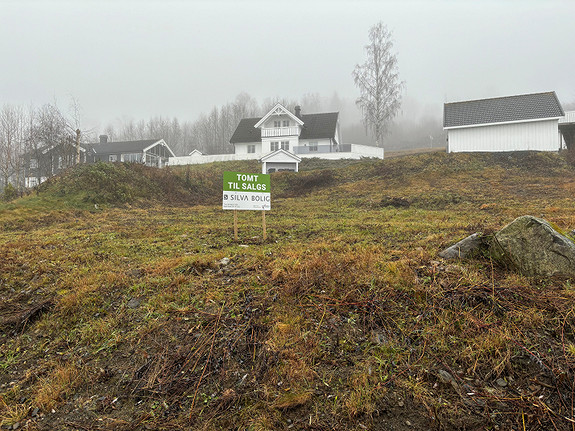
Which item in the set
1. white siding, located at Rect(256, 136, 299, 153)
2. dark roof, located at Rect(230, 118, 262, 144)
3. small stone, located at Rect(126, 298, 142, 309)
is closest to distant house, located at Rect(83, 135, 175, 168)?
dark roof, located at Rect(230, 118, 262, 144)

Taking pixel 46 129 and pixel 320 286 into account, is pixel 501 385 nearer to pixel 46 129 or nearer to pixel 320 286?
pixel 320 286

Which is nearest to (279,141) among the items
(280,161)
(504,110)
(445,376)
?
(280,161)

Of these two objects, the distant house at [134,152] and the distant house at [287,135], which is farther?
the distant house at [134,152]

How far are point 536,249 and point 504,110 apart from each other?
30.3m

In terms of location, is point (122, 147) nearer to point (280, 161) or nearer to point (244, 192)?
point (280, 161)

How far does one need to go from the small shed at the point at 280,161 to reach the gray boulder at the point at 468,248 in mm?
25842

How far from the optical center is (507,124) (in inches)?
1067

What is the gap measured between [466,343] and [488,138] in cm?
3046

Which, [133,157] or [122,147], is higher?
[122,147]

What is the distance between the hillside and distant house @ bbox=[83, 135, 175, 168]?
149 feet

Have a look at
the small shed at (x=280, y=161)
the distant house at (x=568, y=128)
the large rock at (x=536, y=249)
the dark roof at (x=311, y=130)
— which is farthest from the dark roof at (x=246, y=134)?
the large rock at (x=536, y=249)

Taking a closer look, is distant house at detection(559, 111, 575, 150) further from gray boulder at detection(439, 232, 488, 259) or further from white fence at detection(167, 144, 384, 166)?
gray boulder at detection(439, 232, 488, 259)

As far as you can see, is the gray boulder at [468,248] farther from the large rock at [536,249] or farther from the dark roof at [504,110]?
the dark roof at [504,110]

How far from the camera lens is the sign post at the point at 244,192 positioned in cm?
761
